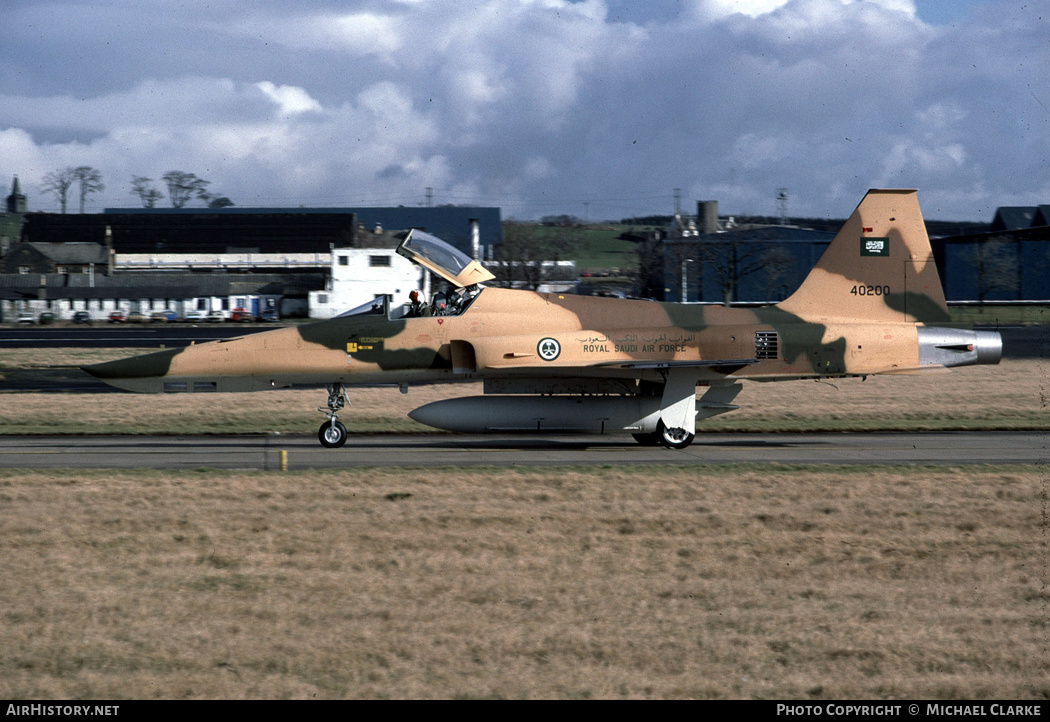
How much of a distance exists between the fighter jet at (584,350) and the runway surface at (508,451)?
69cm

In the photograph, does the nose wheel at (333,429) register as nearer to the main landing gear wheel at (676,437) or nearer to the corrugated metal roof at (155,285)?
the main landing gear wheel at (676,437)

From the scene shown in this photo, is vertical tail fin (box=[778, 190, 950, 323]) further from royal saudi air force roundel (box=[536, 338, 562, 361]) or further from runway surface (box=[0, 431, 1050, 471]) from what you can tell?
royal saudi air force roundel (box=[536, 338, 562, 361])

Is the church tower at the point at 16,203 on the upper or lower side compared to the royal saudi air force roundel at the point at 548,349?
upper

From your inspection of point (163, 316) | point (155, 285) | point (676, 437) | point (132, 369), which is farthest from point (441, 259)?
point (155, 285)

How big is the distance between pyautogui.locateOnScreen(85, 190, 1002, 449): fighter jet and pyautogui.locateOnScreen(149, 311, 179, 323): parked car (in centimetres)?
5725

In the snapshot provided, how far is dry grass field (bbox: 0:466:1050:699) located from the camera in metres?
5.93

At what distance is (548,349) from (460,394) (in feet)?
30.7

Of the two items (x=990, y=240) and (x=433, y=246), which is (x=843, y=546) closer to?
(x=433, y=246)

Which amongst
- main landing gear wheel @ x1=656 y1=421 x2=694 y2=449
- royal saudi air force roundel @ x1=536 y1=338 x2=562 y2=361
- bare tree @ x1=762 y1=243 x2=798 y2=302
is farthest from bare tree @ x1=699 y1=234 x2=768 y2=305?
royal saudi air force roundel @ x1=536 y1=338 x2=562 y2=361

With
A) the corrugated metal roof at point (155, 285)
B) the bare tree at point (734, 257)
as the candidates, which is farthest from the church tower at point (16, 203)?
the bare tree at point (734, 257)

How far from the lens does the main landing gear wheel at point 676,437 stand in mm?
16531

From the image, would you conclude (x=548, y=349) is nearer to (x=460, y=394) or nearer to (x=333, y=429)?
(x=333, y=429)

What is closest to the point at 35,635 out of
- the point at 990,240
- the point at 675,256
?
the point at 675,256

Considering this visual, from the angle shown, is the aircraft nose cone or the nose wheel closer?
the aircraft nose cone
